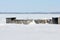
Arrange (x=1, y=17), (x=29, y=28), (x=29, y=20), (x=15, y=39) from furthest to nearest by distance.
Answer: (x=29, y=20) → (x=1, y=17) → (x=29, y=28) → (x=15, y=39)

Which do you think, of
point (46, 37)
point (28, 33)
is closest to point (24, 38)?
point (28, 33)

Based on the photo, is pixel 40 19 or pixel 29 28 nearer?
pixel 29 28

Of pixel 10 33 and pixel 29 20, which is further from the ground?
pixel 29 20

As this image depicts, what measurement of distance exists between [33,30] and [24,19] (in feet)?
→ 2.95

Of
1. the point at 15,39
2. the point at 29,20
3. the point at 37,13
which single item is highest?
the point at 37,13

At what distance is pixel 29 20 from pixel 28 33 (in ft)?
2.97

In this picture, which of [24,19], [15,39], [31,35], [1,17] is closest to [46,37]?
[31,35]

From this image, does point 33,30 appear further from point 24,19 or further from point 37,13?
point 24,19

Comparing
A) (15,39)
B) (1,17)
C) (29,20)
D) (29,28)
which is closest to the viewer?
(15,39)

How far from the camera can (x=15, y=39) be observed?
83 cm

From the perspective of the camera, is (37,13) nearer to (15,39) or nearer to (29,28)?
(29,28)

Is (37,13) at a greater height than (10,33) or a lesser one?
greater

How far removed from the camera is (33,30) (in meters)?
0.92

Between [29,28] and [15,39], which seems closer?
[15,39]
